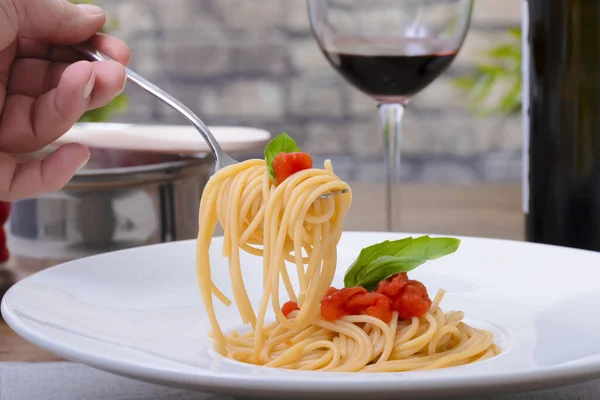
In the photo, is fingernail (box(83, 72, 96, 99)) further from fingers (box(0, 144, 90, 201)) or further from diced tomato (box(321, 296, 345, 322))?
diced tomato (box(321, 296, 345, 322))

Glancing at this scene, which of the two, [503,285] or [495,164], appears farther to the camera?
[495,164]

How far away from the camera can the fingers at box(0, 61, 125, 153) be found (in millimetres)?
1031

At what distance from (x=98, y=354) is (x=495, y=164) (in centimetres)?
284

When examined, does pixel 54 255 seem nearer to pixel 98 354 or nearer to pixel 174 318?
pixel 174 318

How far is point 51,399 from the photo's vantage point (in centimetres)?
85

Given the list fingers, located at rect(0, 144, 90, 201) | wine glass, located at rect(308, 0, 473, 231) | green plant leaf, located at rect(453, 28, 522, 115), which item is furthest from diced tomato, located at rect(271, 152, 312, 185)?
green plant leaf, located at rect(453, 28, 522, 115)

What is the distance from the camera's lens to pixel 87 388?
0.88m

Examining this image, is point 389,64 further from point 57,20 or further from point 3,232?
point 3,232

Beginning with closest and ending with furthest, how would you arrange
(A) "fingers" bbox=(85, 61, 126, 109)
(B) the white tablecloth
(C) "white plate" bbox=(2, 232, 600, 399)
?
(C) "white plate" bbox=(2, 232, 600, 399)
(B) the white tablecloth
(A) "fingers" bbox=(85, 61, 126, 109)

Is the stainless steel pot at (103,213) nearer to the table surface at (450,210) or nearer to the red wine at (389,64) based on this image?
the table surface at (450,210)

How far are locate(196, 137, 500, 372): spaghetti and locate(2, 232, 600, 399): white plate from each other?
5 cm

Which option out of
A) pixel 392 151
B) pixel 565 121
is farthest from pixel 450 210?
pixel 565 121

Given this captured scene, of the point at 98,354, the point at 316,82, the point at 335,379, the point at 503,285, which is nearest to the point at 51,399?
the point at 98,354

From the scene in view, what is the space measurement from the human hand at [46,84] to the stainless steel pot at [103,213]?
61 mm
